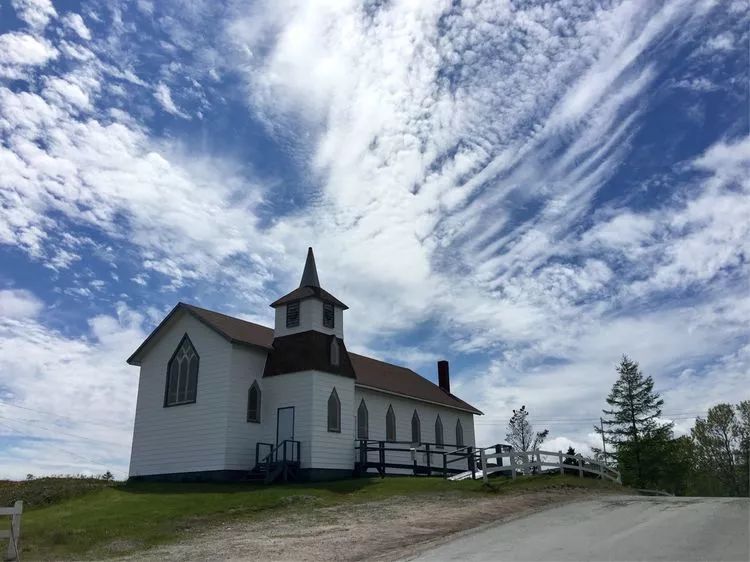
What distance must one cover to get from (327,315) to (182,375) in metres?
7.14

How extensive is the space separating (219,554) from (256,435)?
607 inches

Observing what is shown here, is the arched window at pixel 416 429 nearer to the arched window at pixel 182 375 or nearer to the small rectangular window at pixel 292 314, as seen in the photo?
the small rectangular window at pixel 292 314

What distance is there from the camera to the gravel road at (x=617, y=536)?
37.7 ft

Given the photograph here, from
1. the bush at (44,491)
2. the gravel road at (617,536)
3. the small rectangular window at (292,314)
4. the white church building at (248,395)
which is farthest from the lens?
the small rectangular window at (292,314)

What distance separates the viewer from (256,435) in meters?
29.3

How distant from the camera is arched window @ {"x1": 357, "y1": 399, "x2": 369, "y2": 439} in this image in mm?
33750

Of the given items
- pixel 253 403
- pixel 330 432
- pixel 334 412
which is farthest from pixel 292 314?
pixel 330 432

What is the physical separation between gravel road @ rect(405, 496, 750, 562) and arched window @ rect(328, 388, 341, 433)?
1304 centimetres

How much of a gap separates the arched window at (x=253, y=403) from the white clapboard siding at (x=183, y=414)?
1515 millimetres

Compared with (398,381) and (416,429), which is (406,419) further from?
(398,381)

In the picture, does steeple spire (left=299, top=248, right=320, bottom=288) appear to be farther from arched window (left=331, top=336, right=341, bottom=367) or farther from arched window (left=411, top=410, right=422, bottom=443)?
arched window (left=411, top=410, right=422, bottom=443)

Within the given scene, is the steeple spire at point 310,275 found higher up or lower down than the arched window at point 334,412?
higher up

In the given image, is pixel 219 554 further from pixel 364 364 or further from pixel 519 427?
pixel 519 427

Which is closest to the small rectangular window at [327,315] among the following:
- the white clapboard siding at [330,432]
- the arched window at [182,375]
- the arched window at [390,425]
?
the white clapboard siding at [330,432]
